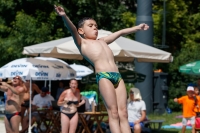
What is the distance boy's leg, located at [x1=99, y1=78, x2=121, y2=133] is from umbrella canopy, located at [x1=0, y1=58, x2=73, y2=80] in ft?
18.7

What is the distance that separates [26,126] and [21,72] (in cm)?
250

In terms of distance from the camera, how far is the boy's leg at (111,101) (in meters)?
7.18

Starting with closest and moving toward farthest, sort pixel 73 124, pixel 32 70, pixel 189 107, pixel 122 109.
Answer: pixel 122 109
pixel 73 124
pixel 32 70
pixel 189 107

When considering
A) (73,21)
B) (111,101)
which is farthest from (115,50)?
(73,21)

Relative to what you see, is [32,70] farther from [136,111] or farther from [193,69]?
[193,69]

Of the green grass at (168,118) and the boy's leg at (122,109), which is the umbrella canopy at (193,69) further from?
the boy's leg at (122,109)

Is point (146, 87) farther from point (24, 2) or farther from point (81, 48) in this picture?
point (81, 48)

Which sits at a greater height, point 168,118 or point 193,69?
point 193,69

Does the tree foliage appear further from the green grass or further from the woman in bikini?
the woman in bikini

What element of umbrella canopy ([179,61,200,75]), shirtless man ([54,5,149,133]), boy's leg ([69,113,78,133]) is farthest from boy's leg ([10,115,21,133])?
→ umbrella canopy ([179,61,200,75])

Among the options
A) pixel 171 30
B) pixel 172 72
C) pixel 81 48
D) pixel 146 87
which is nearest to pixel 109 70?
pixel 81 48

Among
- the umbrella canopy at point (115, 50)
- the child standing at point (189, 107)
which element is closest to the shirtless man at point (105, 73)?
the umbrella canopy at point (115, 50)

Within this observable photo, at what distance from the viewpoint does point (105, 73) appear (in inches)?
291

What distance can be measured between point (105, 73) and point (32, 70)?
18.8 feet
